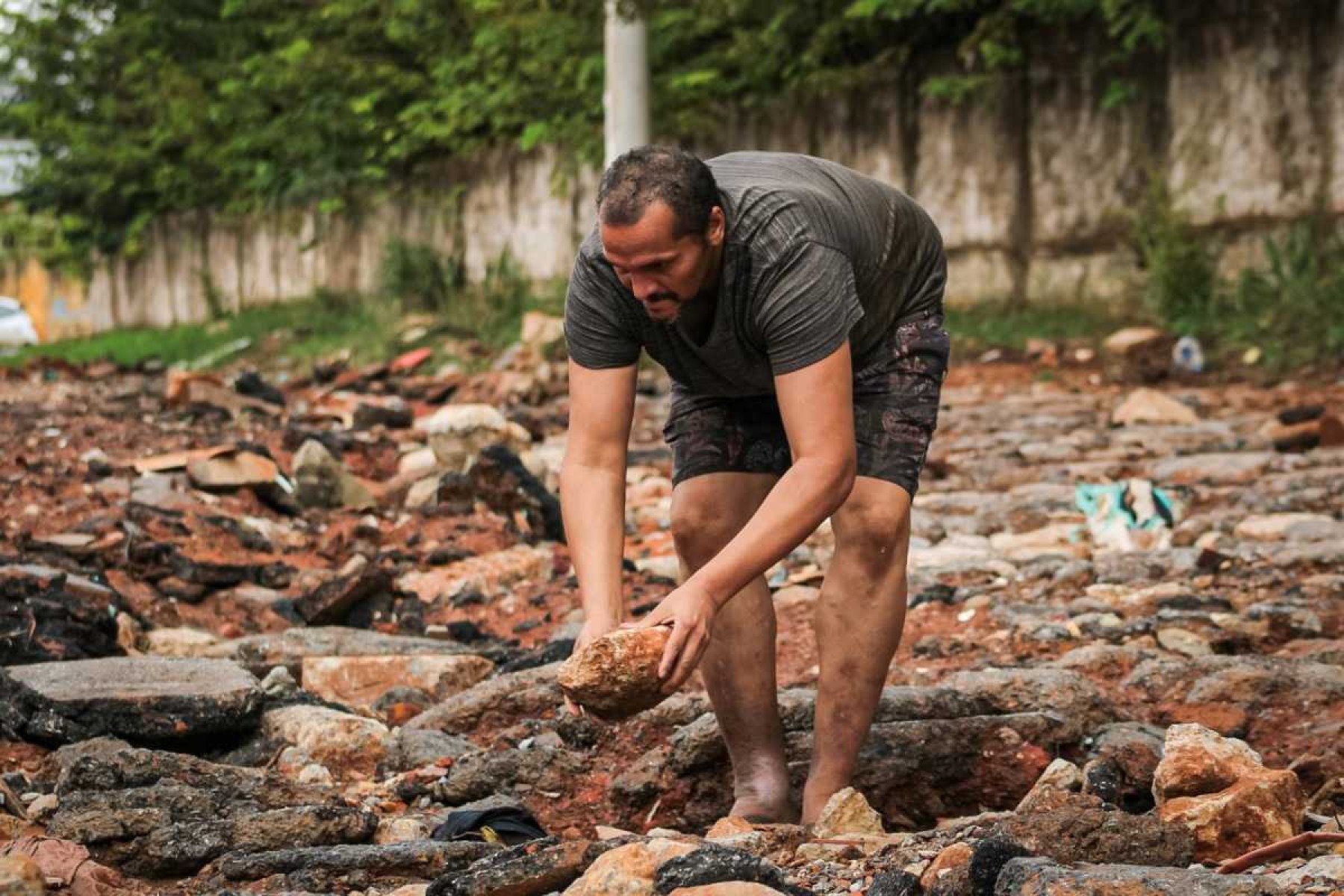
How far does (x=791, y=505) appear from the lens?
320cm

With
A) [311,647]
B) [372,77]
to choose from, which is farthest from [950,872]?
[372,77]

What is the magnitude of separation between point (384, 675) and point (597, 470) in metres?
1.96

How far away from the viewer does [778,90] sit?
14.6 meters

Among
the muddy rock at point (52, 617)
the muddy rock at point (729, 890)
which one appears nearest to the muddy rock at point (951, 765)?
the muddy rock at point (729, 890)

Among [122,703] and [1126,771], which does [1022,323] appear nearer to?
[1126,771]

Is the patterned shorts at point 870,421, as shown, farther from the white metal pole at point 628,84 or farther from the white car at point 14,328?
the white car at point 14,328

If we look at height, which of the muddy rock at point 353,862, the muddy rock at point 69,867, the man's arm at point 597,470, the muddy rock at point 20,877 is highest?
the man's arm at point 597,470

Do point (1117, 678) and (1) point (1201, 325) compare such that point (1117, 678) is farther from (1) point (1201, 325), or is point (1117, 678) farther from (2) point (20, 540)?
(1) point (1201, 325)

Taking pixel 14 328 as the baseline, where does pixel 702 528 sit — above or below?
above

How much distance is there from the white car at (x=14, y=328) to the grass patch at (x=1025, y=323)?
17618mm

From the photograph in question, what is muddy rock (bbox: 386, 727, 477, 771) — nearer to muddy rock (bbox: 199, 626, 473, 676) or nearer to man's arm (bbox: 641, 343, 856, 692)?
muddy rock (bbox: 199, 626, 473, 676)

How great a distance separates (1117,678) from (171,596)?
145 inches

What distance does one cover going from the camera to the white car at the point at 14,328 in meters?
25.6

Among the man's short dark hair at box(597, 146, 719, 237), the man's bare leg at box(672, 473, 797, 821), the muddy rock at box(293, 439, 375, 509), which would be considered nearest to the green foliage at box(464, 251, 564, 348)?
the muddy rock at box(293, 439, 375, 509)
